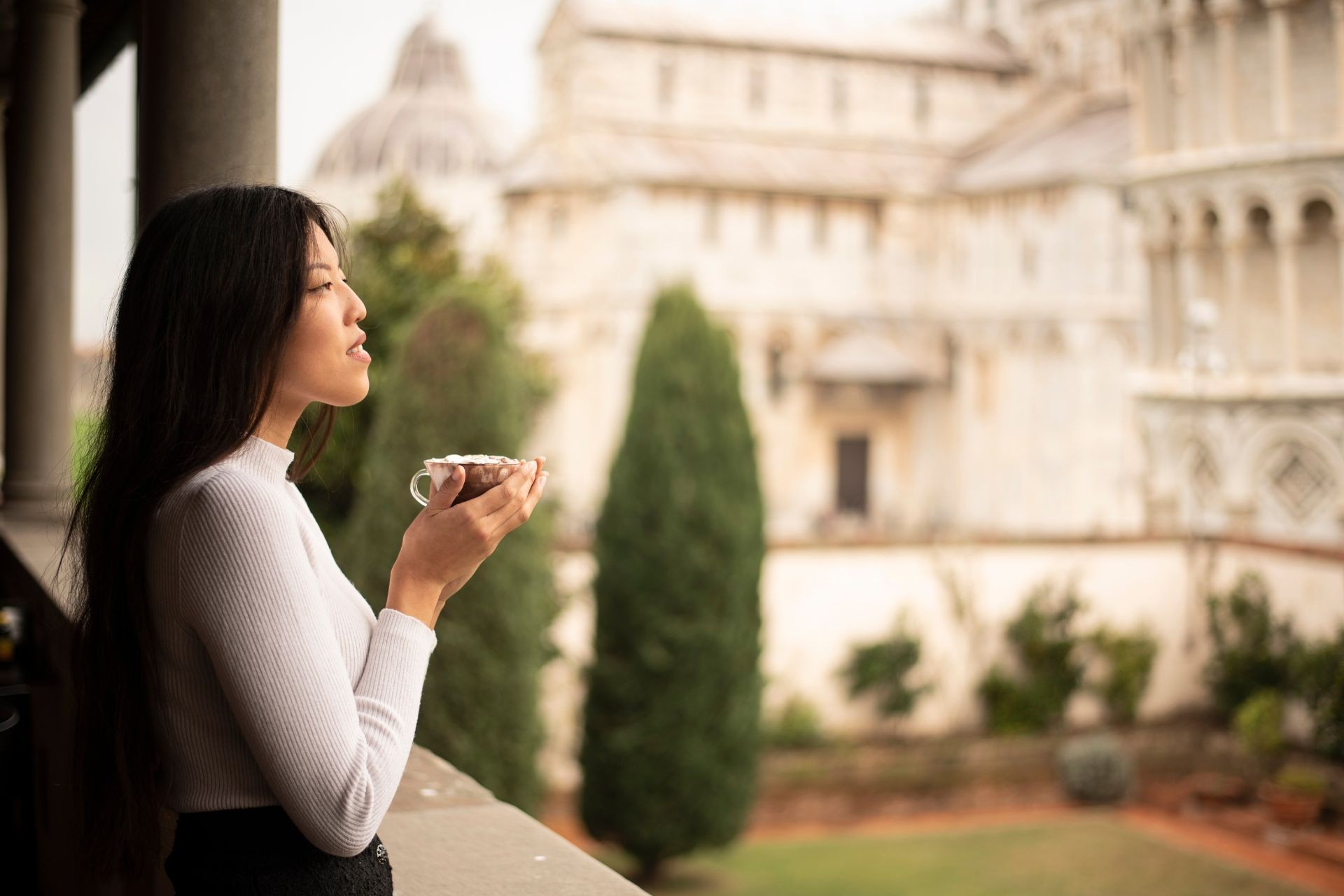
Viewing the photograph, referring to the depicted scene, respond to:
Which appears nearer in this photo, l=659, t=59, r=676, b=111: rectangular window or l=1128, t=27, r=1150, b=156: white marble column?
l=1128, t=27, r=1150, b=156: white marble column

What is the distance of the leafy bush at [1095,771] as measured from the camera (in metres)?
13.1

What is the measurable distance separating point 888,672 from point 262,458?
12654 millimetres

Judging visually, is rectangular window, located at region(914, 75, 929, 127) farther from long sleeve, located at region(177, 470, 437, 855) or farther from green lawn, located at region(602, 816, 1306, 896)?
long sleeve, located at region(177, 470, 437, 855)

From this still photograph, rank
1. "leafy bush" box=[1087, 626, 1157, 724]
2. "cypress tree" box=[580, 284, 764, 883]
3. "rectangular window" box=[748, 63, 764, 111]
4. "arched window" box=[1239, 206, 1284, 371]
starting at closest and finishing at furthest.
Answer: "cypress tree" box=[580, 284, 764, 883], "leafy bush" box=[1087, 626, 1157, 724], "arched window" box=[1239, 206, 1284, 371], "rectangular window" box=[748, 63, 764, 111]

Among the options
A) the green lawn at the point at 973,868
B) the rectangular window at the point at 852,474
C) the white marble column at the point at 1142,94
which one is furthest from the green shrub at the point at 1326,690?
the rectangular window at the point at 852,474

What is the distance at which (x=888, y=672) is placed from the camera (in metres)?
13.5

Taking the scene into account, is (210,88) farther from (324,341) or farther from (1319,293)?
(1319,293)

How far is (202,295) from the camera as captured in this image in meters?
1.27

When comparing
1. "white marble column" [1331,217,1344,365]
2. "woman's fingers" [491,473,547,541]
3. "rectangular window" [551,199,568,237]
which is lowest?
"woman's fingers" [491,473,547,541]

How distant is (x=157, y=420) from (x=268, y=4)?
1.37 metres

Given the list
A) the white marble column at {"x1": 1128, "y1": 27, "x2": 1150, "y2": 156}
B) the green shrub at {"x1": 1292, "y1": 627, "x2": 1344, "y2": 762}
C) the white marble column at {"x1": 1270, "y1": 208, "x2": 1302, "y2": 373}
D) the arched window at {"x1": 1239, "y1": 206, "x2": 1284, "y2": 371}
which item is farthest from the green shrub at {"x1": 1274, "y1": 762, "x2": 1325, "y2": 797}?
the white marble column at {"x1": 1128, "y1": 27, "x2": 1150, "y2": 156}

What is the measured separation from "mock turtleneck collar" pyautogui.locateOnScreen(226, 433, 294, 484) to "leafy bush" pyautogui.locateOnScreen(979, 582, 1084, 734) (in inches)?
521

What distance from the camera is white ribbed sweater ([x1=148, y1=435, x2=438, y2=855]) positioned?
45.4 inches

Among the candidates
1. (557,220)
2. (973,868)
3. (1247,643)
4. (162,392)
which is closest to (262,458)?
(162,392)
